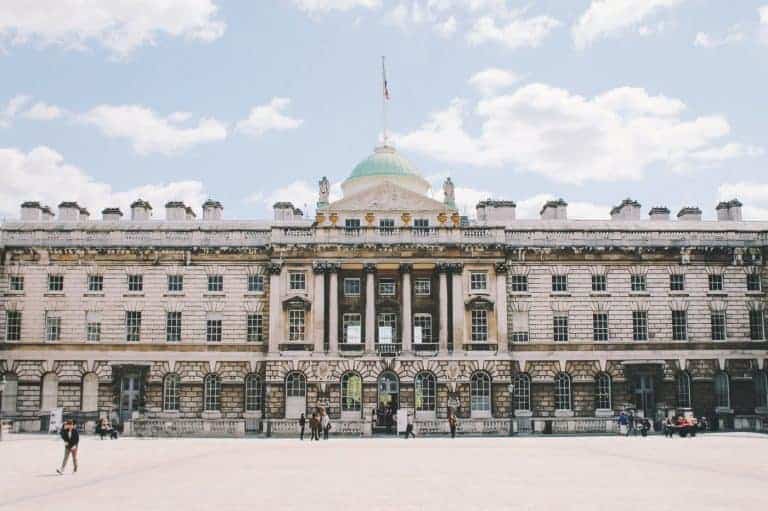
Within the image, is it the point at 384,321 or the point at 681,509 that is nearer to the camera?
the point at 681,509

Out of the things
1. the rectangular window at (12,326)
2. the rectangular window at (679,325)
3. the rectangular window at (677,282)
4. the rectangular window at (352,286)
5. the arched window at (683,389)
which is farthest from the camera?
the rectangular window at (677,282)

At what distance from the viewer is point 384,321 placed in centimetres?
5122

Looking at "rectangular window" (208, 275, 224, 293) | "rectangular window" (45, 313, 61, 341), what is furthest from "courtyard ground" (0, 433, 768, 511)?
"rectangular window" (208, 275, 224, 293)

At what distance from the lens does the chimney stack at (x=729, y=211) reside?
192 feet

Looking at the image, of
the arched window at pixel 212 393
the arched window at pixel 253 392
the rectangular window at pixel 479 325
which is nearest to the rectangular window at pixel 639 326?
the rectangular window at pixel 479 325

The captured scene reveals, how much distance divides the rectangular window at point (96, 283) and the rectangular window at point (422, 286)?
62.9ft

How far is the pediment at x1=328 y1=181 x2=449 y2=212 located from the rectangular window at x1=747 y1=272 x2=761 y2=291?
19127 mm

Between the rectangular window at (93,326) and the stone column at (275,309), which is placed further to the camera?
the rectangular window at (93,326)

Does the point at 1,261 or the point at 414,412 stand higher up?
the point at 1,261

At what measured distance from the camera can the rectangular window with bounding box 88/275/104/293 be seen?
5191 centimetres

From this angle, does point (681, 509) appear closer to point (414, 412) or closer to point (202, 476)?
point (202, 476)

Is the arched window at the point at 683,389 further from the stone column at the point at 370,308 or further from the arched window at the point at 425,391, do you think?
the stone column at the point at 370,308

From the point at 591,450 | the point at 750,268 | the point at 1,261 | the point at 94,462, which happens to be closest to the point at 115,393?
the point at 1,261

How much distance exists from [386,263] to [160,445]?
19340 millimetres
